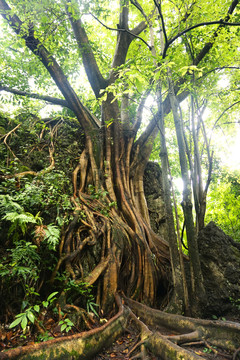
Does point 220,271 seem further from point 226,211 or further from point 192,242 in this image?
point 226,211

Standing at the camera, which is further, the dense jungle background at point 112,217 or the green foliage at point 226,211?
the green foliage at point 226,211

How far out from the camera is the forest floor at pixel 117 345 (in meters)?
1.81

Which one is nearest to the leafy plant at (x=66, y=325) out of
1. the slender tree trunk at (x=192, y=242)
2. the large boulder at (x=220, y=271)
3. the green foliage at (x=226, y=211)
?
the slender tree trunk at (x=192, y=242)

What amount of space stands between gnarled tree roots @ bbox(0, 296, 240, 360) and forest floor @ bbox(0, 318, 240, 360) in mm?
40

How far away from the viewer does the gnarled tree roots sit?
162cm

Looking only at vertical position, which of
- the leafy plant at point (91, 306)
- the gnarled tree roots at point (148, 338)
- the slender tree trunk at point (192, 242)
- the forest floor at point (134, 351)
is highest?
the slender tree trunk at point (192, 242)

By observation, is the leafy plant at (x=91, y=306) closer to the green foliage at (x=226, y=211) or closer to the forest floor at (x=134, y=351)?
the forest floor at (x=134, y=351)

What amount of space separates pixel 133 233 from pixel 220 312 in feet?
5.49

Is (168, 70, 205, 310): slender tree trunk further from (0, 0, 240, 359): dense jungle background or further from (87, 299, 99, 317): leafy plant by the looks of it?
(87, 299, 99, 317): leafy plant

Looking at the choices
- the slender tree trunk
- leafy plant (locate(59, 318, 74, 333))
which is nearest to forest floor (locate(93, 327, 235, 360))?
leafy plant (locate(59, 318, 74, 333))

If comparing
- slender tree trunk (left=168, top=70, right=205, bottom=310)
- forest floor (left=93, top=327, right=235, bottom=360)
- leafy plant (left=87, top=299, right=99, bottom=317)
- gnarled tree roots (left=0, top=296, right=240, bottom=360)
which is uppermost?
slender tree trunk (left=168, top=70, right=205, bottom=310)

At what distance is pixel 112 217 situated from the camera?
144 inches

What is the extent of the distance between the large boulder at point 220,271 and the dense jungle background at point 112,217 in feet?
0.06

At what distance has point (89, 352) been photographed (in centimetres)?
184
